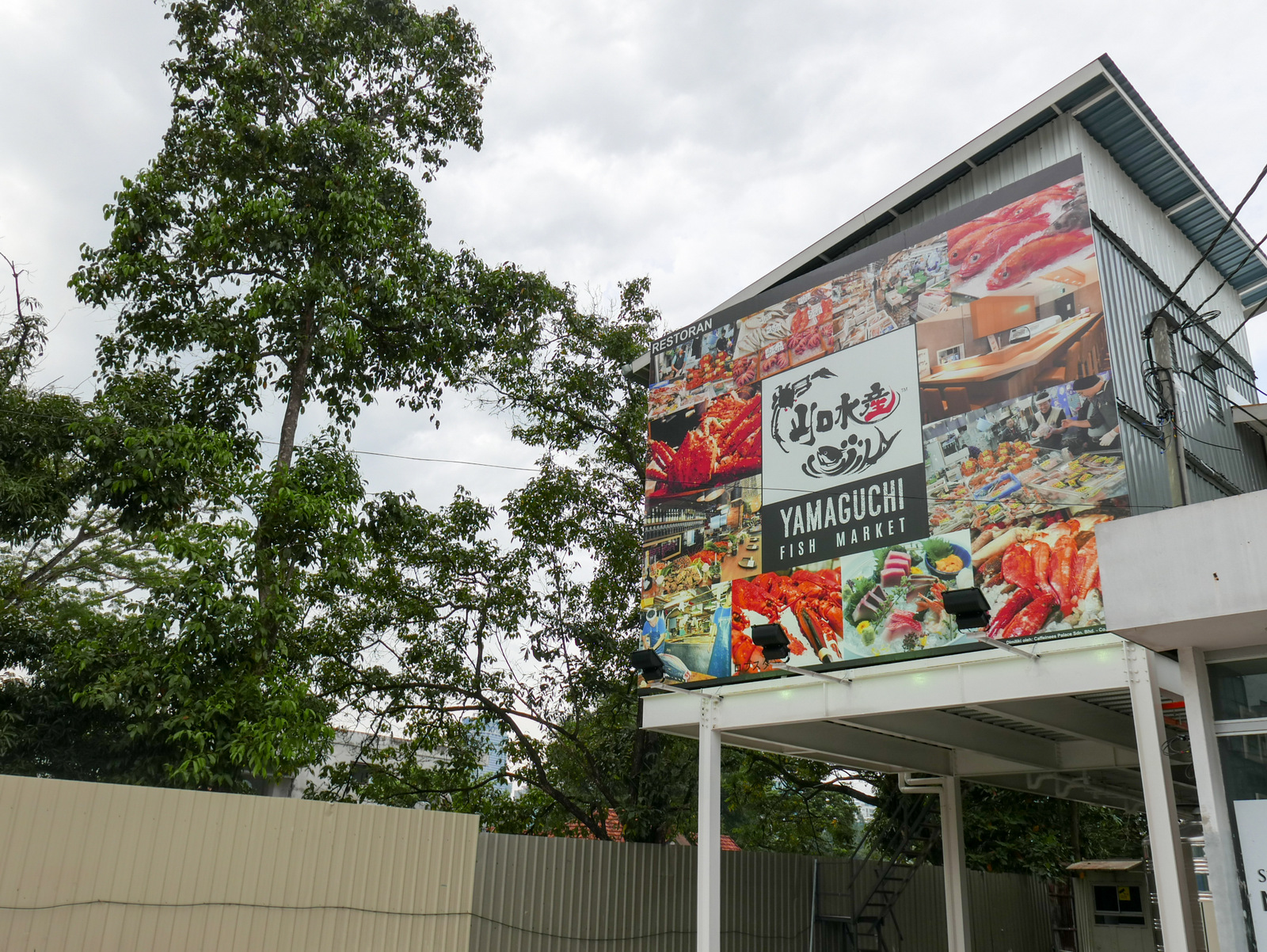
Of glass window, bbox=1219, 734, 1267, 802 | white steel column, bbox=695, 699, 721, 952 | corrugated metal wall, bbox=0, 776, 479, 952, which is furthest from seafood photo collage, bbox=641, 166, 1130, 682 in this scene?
corrugated metal wall, bbox=0, 776, 479, 952

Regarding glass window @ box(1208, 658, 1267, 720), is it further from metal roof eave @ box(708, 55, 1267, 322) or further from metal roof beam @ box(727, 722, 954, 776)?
metal roof eave @ box(708, 55, 1267, 322)

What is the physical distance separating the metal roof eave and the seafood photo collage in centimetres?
156

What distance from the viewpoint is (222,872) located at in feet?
26.6

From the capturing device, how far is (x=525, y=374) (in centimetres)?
1928

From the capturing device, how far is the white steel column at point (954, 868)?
13.4 metres

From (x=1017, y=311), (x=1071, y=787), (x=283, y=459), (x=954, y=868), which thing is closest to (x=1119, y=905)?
(x=1071, y=787)

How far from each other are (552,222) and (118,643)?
430 inches

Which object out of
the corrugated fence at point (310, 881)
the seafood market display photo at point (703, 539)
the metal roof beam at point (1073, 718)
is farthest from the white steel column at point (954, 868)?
the seafood market display photo at point (703, 539)

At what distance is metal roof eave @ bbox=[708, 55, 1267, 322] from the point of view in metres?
11.0

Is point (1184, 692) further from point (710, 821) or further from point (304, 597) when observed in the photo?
point (304, 597)

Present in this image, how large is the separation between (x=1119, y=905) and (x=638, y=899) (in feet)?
31.2

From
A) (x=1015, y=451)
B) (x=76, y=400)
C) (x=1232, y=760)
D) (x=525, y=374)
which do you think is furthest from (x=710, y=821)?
(x=76, y=400)

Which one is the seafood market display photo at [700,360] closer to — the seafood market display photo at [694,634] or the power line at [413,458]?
the seafood market display photo at [694,634]

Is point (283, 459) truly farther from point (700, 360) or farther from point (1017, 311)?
point (1017, 311)
